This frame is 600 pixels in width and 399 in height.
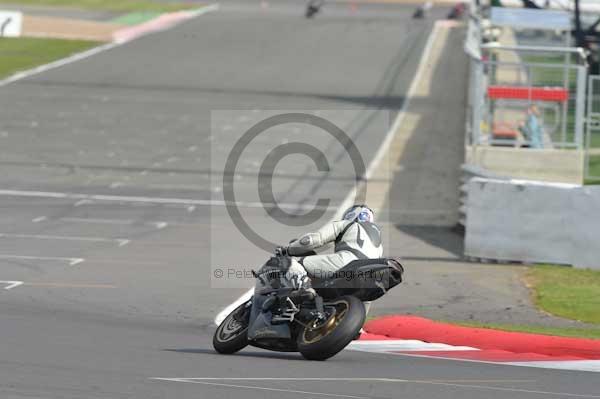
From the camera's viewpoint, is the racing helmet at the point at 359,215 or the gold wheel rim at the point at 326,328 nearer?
the gold wheel rim at the point at 326,328

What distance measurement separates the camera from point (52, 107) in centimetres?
4119

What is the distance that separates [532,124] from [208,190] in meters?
8.48

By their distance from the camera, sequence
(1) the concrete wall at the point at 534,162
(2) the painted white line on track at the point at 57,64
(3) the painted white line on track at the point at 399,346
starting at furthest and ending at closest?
(2) the painted white line on track at the point at 57,64 < (1) the concrete wall at the point at 534,162 < (3) the painted white line on track at the point at 399,346

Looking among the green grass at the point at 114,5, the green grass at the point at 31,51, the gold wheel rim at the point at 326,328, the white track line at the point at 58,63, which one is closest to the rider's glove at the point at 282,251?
the gold wheel rim at the point at 326,328

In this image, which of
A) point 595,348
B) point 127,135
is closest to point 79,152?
point 127,135

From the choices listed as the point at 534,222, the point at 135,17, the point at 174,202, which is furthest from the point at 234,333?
the point at 135,17

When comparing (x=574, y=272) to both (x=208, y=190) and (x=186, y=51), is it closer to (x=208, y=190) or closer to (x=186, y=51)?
(x=208, y=190)

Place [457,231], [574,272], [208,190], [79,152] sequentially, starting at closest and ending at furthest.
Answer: [574,272] < [457,231] < [208,190] < [79,152]

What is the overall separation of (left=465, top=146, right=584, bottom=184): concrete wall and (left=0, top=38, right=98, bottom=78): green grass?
26.6 meters

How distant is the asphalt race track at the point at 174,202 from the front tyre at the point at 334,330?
6.2 inches

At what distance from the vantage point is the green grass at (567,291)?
16.5 meters

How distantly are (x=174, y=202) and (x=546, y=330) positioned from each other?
14.2m

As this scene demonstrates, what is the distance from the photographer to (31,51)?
174ft

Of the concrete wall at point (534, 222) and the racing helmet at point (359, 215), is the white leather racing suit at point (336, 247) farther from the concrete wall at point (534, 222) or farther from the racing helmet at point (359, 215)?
the concrete wall at point (534, 222)
